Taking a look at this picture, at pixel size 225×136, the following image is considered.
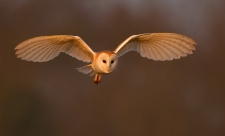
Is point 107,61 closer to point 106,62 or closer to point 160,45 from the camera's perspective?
point 106,62

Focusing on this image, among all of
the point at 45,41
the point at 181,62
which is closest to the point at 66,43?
the point at 45,41

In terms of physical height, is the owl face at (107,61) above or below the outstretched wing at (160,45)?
below

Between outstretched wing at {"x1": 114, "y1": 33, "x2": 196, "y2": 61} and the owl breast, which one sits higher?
outstretched wing at {"x1": 114, "y1": 33, "x2": 196, "y2": 61}

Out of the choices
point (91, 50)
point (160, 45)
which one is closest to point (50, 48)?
point (91, 50)

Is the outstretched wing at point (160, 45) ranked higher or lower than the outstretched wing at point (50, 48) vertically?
higher
